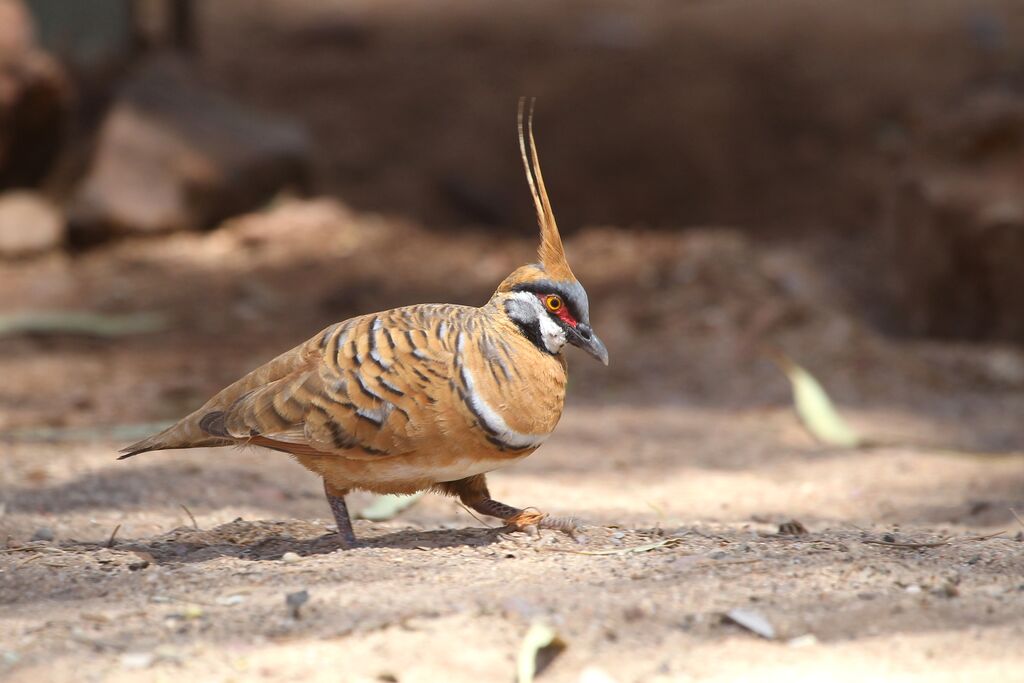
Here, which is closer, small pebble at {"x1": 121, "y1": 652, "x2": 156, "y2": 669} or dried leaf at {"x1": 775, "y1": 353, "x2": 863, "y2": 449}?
small pebble at {"x1": 121, "y1": 652, "x2": 156, "y2": 669}

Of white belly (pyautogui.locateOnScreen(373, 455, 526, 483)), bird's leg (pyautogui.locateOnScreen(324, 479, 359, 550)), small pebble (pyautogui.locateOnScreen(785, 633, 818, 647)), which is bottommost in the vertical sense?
small pebble (pyautogui.locateOnScreen(785, 633, 818, 647))

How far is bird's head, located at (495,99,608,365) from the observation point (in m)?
3.26

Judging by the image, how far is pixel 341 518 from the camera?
10.8 ft

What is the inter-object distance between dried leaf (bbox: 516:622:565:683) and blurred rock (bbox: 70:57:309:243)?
21.8 ft

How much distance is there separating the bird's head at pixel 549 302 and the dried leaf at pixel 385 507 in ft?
3.80

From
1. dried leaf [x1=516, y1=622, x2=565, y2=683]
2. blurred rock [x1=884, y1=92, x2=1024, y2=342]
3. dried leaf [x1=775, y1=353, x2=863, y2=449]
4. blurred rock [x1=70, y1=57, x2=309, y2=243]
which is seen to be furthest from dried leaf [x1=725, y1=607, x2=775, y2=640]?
blurred rock [x1=70, y1=57, x2=309, y2=243]

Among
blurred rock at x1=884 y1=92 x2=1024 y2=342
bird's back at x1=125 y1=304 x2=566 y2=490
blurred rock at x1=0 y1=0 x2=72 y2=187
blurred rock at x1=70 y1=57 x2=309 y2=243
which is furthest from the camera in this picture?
blurred rock at x1=70 y1=57 x2=309 y2=243

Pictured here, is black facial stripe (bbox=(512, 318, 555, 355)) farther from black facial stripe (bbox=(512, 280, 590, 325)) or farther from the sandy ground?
the sandy ground

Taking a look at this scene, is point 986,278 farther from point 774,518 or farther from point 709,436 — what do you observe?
point 774,518

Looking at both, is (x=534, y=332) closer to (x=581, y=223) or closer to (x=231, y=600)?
(x=231, y=600)

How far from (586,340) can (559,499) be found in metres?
1.32

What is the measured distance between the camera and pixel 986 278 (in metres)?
7.41

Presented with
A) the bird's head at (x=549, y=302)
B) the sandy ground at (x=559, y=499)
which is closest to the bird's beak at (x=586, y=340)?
the bird's head at (x=549, y=302)

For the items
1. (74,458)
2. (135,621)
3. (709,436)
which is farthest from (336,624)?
(709,436)
